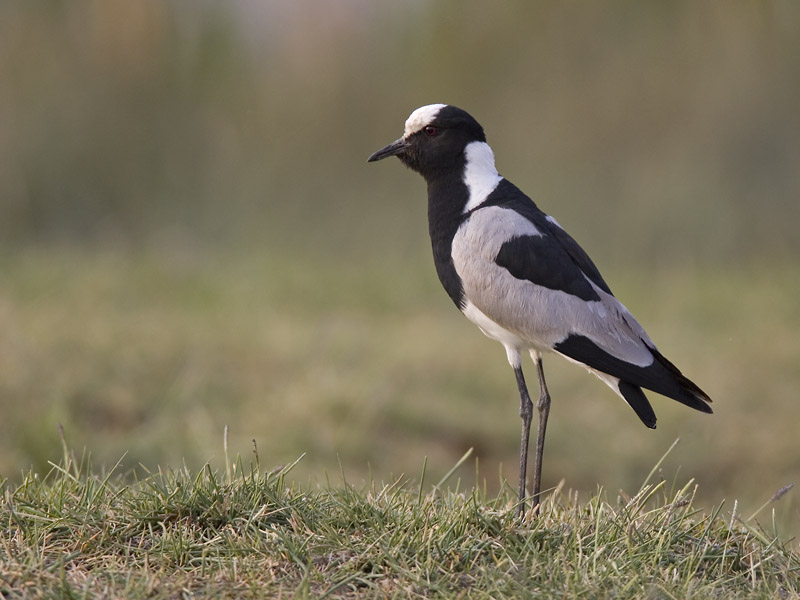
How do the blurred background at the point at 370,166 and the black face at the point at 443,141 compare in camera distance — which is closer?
the black face at the point at 443,141

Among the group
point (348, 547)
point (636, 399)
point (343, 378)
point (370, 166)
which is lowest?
point (343, 378)

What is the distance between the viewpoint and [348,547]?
2826mm

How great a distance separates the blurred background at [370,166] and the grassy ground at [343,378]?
0.14 feet

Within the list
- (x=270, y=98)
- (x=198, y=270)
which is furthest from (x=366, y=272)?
(x=270, y=98)

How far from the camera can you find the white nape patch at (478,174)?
379 centimetres

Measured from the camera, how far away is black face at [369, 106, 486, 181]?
3.88 metres

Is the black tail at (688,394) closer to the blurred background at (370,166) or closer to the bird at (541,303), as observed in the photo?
the bird at (541,303)

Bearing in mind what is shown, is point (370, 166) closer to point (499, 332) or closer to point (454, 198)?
point (454, 198)

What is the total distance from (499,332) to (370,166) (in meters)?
5.84

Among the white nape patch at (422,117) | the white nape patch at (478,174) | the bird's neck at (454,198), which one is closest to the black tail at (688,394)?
the bird's neck at (454,198)

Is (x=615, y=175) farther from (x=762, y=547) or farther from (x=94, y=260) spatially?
(x=762, y=547)

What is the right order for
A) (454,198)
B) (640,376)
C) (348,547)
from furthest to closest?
(454,198) → (640,376) → (348,547)

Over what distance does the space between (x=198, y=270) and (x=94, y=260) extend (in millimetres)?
786

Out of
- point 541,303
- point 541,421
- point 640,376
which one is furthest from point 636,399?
point 541,303
